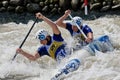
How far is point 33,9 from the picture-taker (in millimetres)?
16016

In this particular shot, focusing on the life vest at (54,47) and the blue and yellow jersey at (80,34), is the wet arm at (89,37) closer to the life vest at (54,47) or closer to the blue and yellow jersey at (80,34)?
the blue and yellow jersey at (80,34)

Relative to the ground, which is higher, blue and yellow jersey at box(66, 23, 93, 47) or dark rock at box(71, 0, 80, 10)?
blue and yellow jersey at box(66, 23, 93, 47)

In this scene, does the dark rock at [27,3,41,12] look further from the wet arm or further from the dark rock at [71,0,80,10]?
the wet arm

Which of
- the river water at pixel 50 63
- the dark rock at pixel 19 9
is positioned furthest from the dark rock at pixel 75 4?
the dark rock at pixel 19 9

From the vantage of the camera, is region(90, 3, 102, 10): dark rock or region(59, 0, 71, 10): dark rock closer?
region(90, 3, 102, 10): dark rock

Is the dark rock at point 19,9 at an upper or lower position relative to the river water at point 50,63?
lower

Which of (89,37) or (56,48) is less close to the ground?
(89,37)

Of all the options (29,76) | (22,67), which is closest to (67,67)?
(29,76)

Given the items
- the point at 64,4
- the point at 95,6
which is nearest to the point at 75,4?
the point at 64,4

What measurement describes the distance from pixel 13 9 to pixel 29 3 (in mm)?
715

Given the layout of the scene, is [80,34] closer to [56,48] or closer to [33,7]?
[56,48]

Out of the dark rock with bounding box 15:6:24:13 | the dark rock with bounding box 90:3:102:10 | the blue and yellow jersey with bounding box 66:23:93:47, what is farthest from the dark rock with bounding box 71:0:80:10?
the blue and yellow jersey with bounding box 66:23:93:47

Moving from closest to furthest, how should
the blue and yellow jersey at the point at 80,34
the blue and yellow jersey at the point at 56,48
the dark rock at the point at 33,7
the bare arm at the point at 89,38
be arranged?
the blue and yellow jersey at the point at 56,48 < the bare arm at the point at 89,38 < the blue and yellow jersey at the point at 80,34 < the dark rock at the point at 33,7

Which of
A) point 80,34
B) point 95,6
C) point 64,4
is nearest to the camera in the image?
point 80,34
